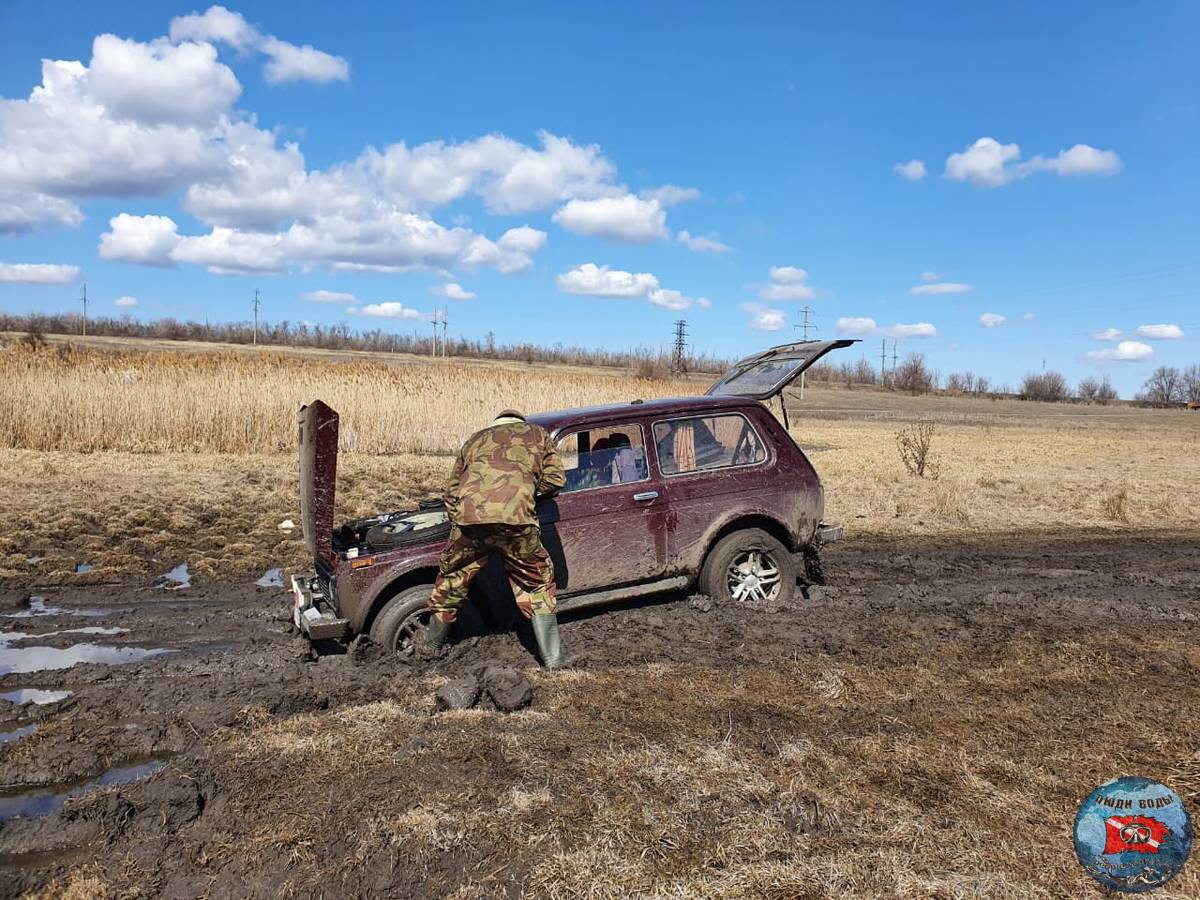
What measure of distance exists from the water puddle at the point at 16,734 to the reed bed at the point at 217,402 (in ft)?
42.7

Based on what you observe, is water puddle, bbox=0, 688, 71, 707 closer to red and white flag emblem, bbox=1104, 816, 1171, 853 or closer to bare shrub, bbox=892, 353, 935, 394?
red and white flag emblem, bbox=1104, 816, 1171, 853

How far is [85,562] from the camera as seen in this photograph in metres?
8.89

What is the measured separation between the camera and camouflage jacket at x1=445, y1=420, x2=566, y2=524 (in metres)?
5.21

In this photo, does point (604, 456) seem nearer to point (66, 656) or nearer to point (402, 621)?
point (402, 621)

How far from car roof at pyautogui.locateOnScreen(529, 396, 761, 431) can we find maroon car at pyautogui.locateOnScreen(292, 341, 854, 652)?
0.04 feet

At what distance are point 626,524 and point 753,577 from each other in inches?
50.4

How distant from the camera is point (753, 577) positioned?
6785mm

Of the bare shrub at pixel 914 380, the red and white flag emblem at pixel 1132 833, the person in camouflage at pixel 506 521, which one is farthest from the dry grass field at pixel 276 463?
the bare shrub at pixel 914 380

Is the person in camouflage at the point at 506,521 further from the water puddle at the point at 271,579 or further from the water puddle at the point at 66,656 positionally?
the water puddle at the point at 271,579

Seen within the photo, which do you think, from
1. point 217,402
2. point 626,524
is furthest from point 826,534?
point 217,402

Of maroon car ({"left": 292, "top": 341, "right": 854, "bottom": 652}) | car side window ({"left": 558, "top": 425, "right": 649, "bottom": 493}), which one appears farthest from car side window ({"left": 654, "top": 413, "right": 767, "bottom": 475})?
car side window ({"left": 558, "top": 425, "right": 649, "bottom": 493})

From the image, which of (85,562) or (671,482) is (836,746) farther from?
(85,562)

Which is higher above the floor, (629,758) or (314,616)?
(314,616)

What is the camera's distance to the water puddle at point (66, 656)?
5953mm
